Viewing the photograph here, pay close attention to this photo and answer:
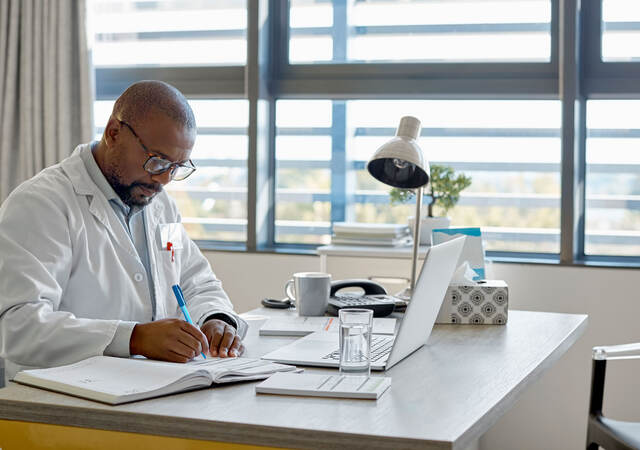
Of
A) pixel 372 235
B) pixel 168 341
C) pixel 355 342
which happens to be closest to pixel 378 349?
pixel 355 342

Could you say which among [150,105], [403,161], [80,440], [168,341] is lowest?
[80,440]

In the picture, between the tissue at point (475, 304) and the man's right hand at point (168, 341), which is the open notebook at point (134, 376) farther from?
the tissue at point (475, 304)

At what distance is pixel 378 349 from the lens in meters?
1.78

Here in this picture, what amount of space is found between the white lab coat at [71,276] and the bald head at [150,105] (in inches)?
7.6

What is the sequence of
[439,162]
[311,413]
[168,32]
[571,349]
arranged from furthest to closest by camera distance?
[168,32], [439,162], [571,349], [311,413]

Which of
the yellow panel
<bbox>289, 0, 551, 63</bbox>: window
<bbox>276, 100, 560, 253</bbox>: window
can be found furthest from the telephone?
<bbox>289, 0, 551, 63</bbox>: window

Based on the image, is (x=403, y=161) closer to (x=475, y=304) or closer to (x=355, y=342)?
(x=475, y=304)

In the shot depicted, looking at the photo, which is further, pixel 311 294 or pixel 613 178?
pixel 613 178

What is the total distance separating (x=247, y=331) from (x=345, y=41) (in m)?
2.53

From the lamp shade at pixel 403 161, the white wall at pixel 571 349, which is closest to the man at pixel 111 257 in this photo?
the lamp shade at pixel 403 161

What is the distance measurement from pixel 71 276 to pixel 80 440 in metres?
0.72

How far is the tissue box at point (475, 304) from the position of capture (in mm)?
2188

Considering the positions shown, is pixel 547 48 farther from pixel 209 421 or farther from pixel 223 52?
pixel 209 421

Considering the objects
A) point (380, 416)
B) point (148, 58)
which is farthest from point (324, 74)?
point (380, 416)
